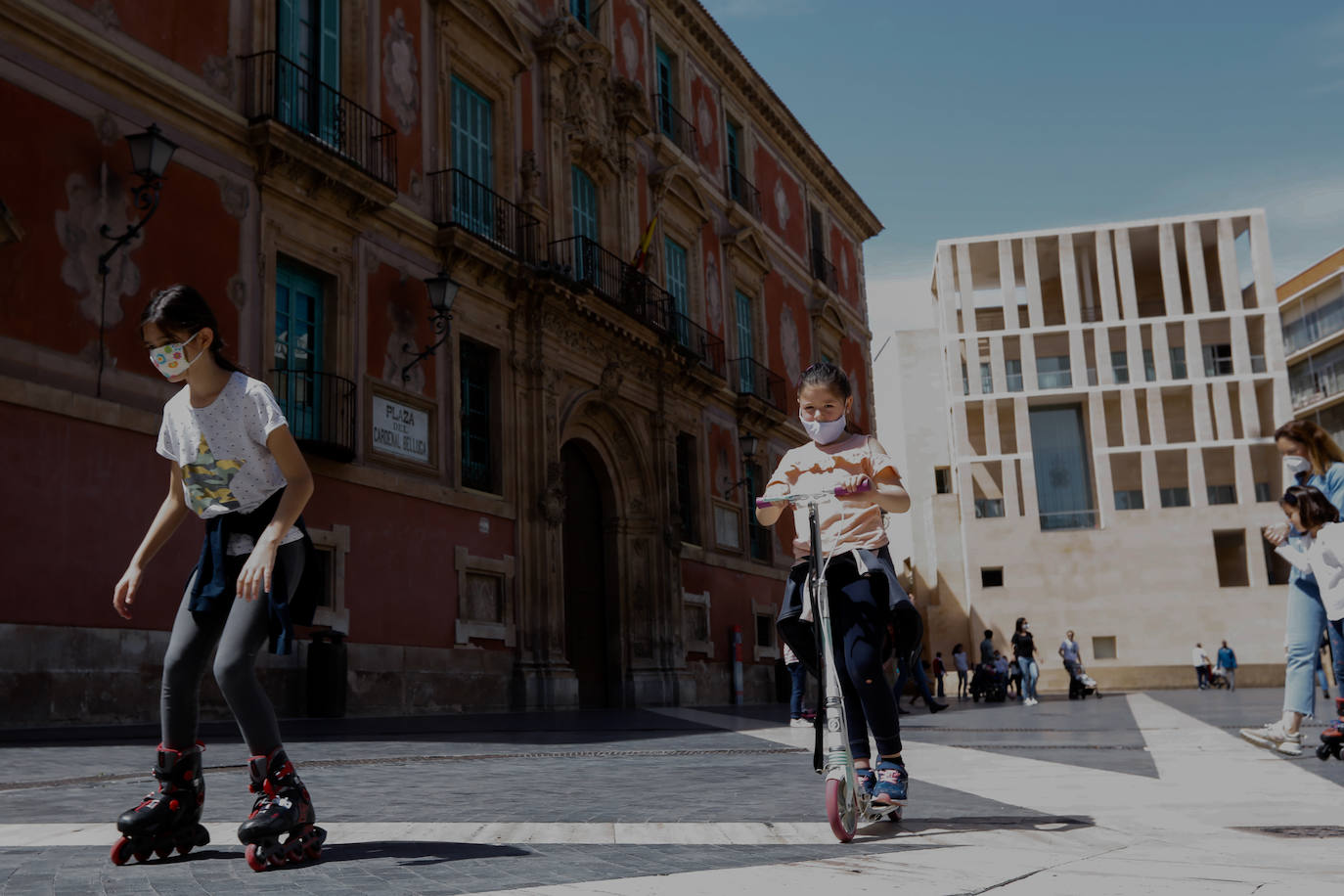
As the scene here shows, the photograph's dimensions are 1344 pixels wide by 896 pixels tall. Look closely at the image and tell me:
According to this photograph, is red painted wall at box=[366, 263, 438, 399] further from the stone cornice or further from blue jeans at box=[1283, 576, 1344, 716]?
the stone cornice

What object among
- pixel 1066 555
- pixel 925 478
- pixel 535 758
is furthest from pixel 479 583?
pixel 925 478

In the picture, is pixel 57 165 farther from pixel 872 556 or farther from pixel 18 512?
pixel 872 556

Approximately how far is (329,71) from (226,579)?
13.1 metres

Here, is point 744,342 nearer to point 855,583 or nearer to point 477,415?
point 477,415

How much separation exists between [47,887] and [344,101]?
44.9 ft

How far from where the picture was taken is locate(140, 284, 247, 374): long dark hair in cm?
375

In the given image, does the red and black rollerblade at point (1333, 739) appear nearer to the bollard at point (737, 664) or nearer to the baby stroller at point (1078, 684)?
the bollard at point (737, 664)

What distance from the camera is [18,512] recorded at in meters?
10.5

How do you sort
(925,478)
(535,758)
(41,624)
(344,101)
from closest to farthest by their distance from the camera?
(535,758)
(41,624)
(344,101)
(925,478)

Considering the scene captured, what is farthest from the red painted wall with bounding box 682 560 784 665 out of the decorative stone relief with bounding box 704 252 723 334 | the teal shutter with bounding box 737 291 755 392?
the decorative stone relief with bounding box 704 252 723 334

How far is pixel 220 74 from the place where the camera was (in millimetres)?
13438

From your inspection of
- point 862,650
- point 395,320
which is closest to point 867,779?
point 862,650

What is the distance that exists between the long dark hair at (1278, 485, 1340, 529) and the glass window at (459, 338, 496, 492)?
38.9 feet

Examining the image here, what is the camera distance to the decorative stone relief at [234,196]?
13.2 meters
